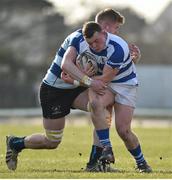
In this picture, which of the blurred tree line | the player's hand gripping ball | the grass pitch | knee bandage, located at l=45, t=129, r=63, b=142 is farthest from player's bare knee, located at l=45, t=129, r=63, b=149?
the blurred tree line

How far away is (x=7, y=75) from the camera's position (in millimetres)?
60969

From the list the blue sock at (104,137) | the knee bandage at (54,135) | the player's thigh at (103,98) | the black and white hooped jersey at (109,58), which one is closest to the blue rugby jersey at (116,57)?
the black and white hooped jersey at (109,58)

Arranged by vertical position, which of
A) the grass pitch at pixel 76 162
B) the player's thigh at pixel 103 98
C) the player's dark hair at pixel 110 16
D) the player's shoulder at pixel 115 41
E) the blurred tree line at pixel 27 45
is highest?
the blurred tree line at pixel 27 45

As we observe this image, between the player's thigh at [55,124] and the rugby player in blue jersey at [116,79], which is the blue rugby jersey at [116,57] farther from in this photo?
the player's thigh at [55,124]

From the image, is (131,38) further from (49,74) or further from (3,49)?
(49,74)

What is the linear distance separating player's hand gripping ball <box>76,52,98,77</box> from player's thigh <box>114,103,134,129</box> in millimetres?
649

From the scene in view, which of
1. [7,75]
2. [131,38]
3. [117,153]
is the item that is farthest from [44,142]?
[131,38]

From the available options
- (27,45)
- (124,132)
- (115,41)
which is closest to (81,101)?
(124,132)

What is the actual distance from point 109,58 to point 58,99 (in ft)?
3.98

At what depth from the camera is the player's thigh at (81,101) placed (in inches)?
520

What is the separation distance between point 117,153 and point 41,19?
161 feet

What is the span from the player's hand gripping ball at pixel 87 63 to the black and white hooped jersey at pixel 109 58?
2.0 inches

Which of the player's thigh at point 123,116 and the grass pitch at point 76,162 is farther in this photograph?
the player's thigh at point 123,116

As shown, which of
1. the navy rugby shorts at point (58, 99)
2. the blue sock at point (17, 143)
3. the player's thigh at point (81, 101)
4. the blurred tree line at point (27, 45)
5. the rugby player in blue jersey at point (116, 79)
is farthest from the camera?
the blurred tree line at point (27, 45)
